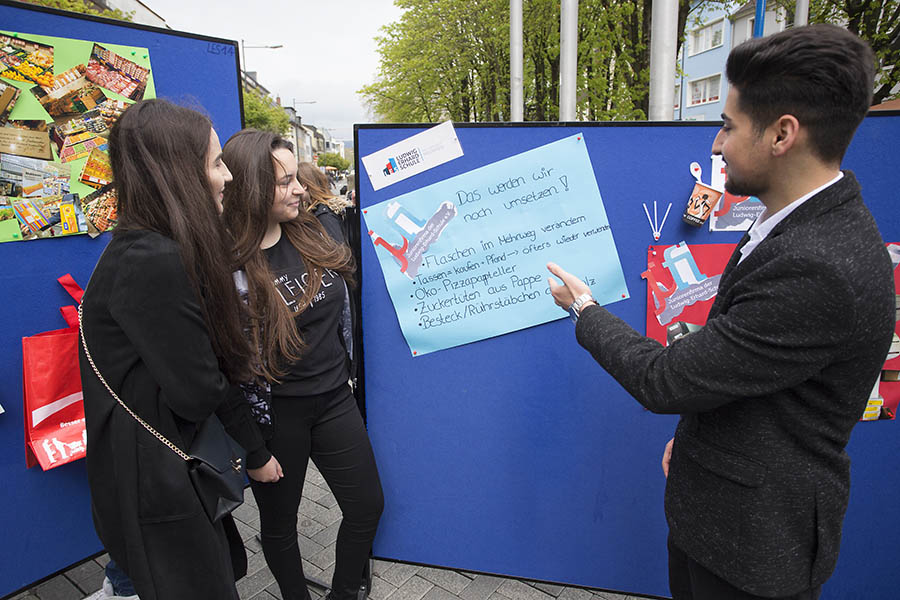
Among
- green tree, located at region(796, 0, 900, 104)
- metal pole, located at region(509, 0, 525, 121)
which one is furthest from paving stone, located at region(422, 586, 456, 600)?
green tree, located at region(796, 0, 900, 104)

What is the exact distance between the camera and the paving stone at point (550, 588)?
7.97ft

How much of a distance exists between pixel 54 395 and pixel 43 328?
0.26m

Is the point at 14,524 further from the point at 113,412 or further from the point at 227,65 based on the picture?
the point at 227,65

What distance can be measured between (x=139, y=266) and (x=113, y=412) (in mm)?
406

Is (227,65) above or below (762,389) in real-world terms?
above

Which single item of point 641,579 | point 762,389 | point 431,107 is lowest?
point 641,579

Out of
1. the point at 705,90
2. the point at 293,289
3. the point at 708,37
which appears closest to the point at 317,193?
the point at 293,289

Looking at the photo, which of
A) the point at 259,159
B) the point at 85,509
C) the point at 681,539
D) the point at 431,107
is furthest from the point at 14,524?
the point at 431,107

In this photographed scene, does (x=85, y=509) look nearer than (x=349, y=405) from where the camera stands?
No

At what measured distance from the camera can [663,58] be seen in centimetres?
370

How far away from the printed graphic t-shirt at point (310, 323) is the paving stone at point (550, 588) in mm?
1331

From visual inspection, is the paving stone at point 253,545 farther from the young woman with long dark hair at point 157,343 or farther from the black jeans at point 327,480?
the young woman with long dark hair at point 157,343

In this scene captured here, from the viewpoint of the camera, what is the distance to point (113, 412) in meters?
1.42

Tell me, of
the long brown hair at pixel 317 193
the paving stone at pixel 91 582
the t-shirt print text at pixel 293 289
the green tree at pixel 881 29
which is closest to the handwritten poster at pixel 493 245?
the long brown hair at pixel 317 193
